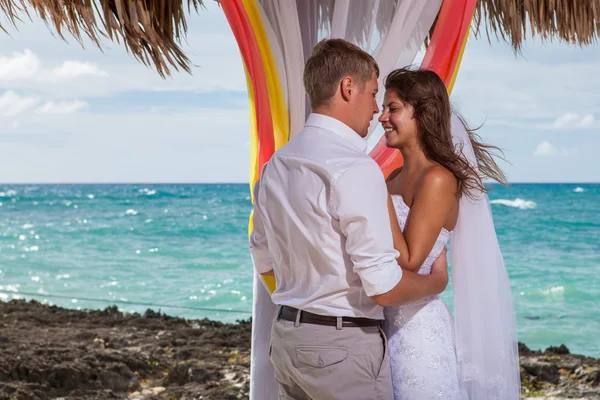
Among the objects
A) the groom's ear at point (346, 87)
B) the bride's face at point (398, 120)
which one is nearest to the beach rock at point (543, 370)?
the bride's face at point (398, 120)

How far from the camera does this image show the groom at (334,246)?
5.71ft

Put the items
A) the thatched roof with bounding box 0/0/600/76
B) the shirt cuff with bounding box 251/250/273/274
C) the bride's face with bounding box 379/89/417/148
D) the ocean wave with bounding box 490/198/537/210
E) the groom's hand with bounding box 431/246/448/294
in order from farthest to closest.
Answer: the ocean wave with bounding box 490/198/537/210 → the thatched roof with bounding box 0/0/600/76 → the shirt cuff with bounding box 251/250/273/274 → the bride's face with bounding box 379/89/417/148 → the groom's hand with bounding box 431/246/448/294

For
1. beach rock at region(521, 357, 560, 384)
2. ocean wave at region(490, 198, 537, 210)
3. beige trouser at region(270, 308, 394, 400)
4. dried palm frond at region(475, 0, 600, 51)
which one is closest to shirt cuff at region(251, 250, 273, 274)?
beige trouser at region(270, 308, 394, 400)

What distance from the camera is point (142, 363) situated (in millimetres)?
5062

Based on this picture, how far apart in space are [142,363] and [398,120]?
11.6 ft

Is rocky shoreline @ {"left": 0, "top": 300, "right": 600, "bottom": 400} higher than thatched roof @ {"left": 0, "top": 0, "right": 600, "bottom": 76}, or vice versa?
thatched roof @ {"left": 0, "top": 0, "right": 600, "bottom": 76}

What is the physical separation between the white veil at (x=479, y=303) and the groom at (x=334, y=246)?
41 centimetres

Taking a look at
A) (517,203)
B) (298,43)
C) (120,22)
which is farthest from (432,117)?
(517,203)

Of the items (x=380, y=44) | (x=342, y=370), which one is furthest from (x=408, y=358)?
(x=380, y=44)

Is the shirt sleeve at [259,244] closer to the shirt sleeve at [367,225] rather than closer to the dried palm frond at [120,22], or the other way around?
the shirt sleeve at [367,225]

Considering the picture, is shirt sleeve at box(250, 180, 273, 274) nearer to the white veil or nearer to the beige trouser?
the beige trouser

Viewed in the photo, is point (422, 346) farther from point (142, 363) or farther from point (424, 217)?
point (142, 363)

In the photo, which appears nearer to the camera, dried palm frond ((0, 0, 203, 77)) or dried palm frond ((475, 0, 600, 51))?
dried palm frond ((0, 0, 203, 77))

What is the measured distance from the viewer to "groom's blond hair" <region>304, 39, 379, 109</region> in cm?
183
